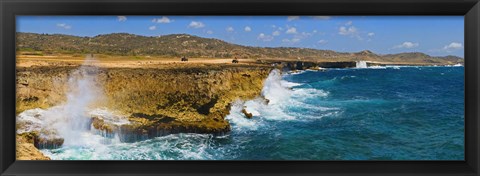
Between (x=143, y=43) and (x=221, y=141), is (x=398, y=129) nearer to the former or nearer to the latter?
(x=221, y=141)

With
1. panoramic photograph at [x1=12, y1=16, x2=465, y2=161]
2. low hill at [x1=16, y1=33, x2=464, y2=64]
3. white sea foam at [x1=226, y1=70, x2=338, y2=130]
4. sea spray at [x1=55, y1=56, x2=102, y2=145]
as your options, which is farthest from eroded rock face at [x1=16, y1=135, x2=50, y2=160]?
white sea foam at [x1=226, y1=70, x2=338, y2=130]

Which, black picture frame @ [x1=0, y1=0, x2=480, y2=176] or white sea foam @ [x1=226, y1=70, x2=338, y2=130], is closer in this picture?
black picture frame @ [x1=0, y1=0, x2=480, y2=176]

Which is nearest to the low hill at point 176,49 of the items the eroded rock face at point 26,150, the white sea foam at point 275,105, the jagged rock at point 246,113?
the white sea foam at point 275,105

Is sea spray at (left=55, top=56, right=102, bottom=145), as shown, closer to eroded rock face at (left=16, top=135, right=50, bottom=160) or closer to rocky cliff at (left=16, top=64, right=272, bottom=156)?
rocky cliff at (left=16, top=64, right=272, bottom=156)
